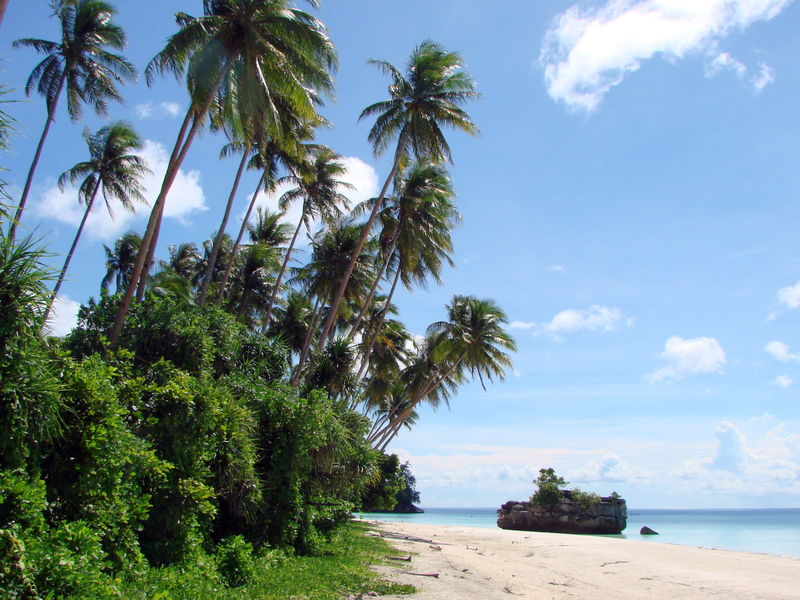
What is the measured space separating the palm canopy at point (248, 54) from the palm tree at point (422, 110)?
6158 mm

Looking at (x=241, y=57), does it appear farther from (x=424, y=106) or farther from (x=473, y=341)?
(x=473, y=341)

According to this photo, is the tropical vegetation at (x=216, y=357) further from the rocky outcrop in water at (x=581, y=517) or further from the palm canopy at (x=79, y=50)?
the rocky outcrop in water at (x=581, y=517)

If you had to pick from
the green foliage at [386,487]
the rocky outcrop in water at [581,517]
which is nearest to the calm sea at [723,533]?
the rocky outcrop in water at [581,517]

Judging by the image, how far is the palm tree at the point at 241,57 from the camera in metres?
12.5

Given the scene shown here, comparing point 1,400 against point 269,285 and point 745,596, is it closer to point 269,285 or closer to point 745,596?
point 745,596

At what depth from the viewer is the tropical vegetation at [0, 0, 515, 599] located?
5.25 metres

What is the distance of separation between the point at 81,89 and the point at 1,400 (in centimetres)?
1741

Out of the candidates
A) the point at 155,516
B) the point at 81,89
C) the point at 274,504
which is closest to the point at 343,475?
the point at 274,504

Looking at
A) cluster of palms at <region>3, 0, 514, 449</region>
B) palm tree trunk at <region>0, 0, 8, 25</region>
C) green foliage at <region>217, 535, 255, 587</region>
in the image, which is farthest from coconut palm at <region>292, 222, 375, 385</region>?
palm tree trunk at <region>0, 0, 8, 25</region>

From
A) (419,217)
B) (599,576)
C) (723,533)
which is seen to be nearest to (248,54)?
(419,217)

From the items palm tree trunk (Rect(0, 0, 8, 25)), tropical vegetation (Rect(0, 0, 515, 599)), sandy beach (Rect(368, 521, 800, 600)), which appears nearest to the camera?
tropical vegetation (Rect(0, 0, 515, 599))

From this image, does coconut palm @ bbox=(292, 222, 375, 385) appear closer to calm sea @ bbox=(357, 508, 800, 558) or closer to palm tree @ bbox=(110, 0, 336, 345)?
palm tree @ bbox=(110, 0, 336, 345)

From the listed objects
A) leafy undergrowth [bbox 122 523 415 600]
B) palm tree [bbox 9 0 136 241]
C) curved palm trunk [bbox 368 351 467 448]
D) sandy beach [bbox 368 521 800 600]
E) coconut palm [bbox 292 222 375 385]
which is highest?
palm tree [bbox 9 0 136 241]

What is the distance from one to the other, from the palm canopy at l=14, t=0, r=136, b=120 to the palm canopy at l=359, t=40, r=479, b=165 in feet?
28.1
